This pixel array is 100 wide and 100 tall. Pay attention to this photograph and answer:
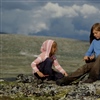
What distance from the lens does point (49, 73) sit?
1352 centimetres

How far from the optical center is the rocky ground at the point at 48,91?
10.1 meters

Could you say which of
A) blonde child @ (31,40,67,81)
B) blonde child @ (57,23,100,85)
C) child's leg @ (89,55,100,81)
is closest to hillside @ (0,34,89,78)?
blonde child @ (31,40,67,81)

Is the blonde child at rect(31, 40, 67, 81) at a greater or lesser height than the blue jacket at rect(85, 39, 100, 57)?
lesser

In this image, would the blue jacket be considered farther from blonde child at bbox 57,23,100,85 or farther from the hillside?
the hillside

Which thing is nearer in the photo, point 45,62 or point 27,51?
point 45,62

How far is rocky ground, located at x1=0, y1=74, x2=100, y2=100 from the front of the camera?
1005cm

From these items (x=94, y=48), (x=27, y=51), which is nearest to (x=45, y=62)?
(x=94, y=48)

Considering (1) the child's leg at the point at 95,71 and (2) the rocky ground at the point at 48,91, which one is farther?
(1) the child's leg at the point at 95,71

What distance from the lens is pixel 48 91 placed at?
37.4 ft

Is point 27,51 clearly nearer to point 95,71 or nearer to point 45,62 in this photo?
point 45,62

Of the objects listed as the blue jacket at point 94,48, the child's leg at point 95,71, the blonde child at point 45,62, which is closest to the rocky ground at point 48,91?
the child's leg at point 95,71

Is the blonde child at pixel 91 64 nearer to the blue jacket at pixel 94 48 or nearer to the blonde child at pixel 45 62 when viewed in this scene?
the blue jacket at pixel 94 48

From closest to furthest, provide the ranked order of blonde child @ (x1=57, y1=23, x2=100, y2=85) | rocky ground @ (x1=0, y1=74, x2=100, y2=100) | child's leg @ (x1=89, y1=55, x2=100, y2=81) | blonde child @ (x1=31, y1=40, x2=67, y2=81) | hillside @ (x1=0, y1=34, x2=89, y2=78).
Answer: rocky ground @ (x1=0, y1=74, x2=100, y2=100), child's leg @ (x1=89, y1=55, x2=100, y2=81), blonde child @ (x1=57, y1=23, x2=100, y2=85), blonde child @ (x1=31, y1=40, x2=67, y2=81), hillside @ (x1=0, y1=34, x2=89, y2=78)

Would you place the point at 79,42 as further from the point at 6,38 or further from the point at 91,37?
the point at 91,37
